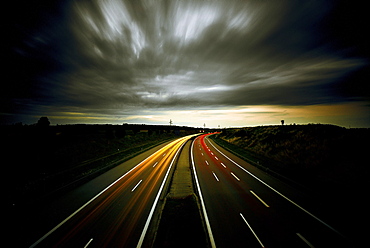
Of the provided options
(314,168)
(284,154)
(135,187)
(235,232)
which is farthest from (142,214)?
(284,154)

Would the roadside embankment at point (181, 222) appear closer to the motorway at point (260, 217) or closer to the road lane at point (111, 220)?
the motorway at point (260, 217)

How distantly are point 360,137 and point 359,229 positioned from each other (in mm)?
16348

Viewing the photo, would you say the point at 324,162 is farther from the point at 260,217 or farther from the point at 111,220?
the point at 111,220

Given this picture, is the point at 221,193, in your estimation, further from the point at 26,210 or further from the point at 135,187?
the point at 26,210

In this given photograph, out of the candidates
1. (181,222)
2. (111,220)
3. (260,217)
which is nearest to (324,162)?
(260,217)

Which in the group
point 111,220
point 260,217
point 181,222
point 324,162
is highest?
point 324,162

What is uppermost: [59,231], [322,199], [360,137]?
[360,137]

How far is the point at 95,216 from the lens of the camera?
28.8 ft

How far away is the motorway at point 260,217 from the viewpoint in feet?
22.2

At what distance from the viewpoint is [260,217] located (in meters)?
8.48

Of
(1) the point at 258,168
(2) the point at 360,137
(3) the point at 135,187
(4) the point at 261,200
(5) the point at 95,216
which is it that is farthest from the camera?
(1) the point at 258,168

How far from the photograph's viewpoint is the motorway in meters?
6.78

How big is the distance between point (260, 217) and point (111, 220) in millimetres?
10403

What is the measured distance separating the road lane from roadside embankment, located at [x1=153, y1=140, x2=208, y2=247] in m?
1.38
